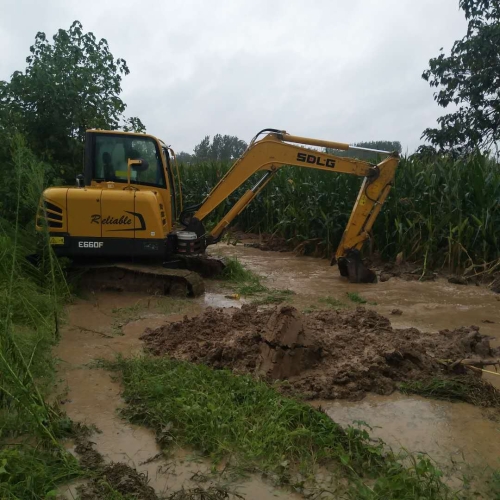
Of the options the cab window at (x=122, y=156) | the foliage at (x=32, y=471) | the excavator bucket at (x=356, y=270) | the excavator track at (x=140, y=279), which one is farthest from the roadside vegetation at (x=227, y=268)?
the excavator bucket at (x=356, y=270)

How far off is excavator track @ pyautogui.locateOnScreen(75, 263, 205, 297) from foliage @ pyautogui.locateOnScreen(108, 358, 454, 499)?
322 centimetres

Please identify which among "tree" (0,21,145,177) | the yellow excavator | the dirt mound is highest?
"tree" (0,21,145,177)

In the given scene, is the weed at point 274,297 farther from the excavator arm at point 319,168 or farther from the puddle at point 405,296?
the excavator arm at point 319,168

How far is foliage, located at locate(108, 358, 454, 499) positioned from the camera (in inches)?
120

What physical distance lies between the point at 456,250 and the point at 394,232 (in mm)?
1252

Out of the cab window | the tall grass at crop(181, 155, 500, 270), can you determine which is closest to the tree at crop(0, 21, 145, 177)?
the cab window

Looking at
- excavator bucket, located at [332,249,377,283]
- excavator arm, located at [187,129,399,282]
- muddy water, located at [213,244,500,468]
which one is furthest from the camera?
excavator bucket, located at [332,249,377,283]

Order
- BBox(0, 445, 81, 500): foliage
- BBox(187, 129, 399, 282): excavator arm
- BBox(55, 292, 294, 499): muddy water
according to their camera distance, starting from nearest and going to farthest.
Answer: BBox(0, 445, 81, 500): foliage, BBox(55, 292, 294, 499): muddy water, BBox(187, 129, 399, 282): excavator arm

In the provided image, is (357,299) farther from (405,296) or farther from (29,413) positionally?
(29,413)

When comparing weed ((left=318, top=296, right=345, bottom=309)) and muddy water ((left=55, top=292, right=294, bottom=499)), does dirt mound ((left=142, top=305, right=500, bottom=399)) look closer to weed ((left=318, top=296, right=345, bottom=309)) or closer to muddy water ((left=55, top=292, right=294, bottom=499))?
muddy water ((left=55, top=292, right=294, bottom=499))

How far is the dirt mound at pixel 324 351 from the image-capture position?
4.47 m

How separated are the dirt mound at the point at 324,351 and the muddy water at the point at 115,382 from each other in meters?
0.53

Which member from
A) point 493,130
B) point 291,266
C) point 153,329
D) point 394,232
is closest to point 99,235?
point 153,329

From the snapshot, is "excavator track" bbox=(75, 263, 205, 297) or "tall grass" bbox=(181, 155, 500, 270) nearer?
"excavator track" bbox=(75, 263, 205, 297)
